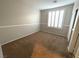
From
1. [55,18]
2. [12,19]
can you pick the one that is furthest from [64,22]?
[12,19]

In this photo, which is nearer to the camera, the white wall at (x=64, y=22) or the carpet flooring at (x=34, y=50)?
the carpet flooring at (x=34, y=50)

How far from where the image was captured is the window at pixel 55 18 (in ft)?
12.7

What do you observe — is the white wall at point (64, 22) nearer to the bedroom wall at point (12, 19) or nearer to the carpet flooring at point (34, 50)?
the carpet flooring at point (34, 50)

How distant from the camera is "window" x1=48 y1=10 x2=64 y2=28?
3857mm

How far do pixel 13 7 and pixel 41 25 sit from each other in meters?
2.87

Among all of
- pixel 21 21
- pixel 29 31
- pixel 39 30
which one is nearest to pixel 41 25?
pixel 39 30

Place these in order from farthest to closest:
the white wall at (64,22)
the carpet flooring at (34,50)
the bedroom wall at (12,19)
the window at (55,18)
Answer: the window at (55,18) → the white wall at (64,22) → the bedroom wall at (12,19) → the carpet flooring at (34,50)

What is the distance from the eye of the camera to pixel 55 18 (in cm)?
422

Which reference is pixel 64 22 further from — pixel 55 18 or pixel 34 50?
pixel 34 50

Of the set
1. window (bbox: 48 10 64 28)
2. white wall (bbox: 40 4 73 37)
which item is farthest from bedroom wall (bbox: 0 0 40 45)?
window (bbox: 48 10 64 28)

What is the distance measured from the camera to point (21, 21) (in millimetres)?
3244

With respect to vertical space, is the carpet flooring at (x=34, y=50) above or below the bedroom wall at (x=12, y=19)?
below


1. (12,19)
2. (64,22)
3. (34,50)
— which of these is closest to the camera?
(34,50)

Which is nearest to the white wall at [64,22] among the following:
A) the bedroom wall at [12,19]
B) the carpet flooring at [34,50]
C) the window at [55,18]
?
the window at [55,18]
